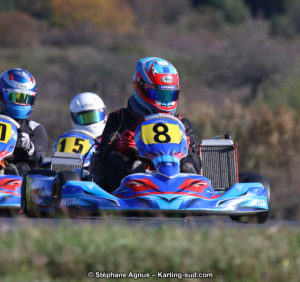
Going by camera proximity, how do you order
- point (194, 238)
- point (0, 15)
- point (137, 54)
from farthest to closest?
point (0, 15), point (137, 54), point (194, 238)

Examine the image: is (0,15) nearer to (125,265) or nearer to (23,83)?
(23,83)

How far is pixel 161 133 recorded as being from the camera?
8.09 meters

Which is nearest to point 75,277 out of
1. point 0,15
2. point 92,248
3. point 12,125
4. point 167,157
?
point 92,248

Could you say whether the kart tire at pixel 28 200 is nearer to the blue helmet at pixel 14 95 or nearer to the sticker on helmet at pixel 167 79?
the sticker on helmet at pixel 167 79

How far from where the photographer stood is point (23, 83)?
11.2m

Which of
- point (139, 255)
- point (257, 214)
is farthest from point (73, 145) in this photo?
point (139, 255)

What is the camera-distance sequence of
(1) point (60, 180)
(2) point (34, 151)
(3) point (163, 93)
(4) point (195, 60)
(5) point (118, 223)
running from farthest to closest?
(4) point (195, 60), (2) point (34, 151), (3) point (163, 93), (1) point (60, 180), (5) point (118, 223)

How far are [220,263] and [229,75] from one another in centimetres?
2960

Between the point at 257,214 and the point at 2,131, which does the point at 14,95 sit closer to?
the point at 2,131

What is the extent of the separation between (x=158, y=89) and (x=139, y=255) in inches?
163

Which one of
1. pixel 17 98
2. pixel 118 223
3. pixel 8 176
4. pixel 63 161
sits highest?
pixel 17 98

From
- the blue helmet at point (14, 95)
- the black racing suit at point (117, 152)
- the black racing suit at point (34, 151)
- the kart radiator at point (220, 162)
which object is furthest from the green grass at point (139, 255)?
the blue helmet at point (14, 95)

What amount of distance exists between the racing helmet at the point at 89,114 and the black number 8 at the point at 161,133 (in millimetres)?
4529

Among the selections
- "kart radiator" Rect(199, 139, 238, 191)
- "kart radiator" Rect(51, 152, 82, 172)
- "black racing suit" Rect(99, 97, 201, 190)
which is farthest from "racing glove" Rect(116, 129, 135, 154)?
"kart radiator" Rect(51, 152, 82, 172)
